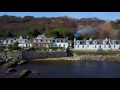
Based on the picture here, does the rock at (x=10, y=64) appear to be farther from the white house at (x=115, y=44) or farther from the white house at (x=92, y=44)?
the white house at (x=115, y=44)

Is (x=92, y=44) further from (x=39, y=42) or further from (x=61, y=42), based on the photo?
(x=39, y=42)

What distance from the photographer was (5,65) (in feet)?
28.9

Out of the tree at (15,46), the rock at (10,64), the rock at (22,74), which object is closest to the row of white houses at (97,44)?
the tree at (15,46)

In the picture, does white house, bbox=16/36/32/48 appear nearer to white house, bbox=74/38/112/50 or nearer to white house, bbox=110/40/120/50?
white house, bbox=74/38/112/50

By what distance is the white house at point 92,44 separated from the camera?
1091 centimetres

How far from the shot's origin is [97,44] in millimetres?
11406

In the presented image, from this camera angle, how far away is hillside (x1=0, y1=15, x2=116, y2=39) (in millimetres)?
7887

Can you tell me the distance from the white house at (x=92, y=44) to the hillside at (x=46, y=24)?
431 millimetres

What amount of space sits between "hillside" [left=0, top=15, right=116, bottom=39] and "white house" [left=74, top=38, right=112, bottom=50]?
431 mm

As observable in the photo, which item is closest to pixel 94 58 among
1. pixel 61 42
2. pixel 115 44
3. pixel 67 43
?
pixel 115 44
